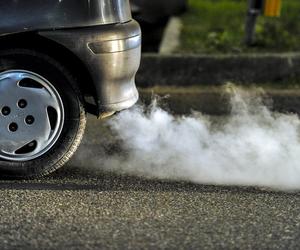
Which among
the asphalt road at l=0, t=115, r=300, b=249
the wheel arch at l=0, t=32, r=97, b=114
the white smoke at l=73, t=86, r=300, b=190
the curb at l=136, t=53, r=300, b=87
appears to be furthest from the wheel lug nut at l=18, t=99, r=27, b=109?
the curb at l=136, t=53, r=300, b=87

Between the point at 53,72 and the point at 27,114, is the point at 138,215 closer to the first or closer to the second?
the point at 27,114

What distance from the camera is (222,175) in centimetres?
485

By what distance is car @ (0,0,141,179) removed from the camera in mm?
4426

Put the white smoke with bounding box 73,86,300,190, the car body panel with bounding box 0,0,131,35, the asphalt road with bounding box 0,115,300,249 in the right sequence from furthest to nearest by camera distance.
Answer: the white smoke with bounding box 73,86,300,190, the car body panel with bounding box 0,0,131,35, the asphalt road with bounding box 0,115,300,249

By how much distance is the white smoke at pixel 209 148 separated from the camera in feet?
15.9

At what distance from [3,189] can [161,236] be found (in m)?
1.26

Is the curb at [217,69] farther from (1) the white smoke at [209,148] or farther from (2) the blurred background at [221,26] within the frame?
(1) the white smoke at [209,148]

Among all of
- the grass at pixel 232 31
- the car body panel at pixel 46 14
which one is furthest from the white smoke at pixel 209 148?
the grass at pixel 232 31

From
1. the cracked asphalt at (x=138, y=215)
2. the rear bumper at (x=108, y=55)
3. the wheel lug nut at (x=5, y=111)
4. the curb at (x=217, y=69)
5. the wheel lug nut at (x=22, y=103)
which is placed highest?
the rear bumper at (x=108, y=55)

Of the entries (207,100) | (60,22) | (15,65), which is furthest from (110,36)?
(207,100)

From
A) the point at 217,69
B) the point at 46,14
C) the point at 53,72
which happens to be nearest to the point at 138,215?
the point at 53,72

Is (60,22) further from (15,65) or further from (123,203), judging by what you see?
(123,203)

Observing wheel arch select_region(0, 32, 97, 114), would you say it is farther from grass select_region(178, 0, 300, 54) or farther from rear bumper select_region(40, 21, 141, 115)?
grass select_region(178, 0, 300, 54)

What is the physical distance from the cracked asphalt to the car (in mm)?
226
